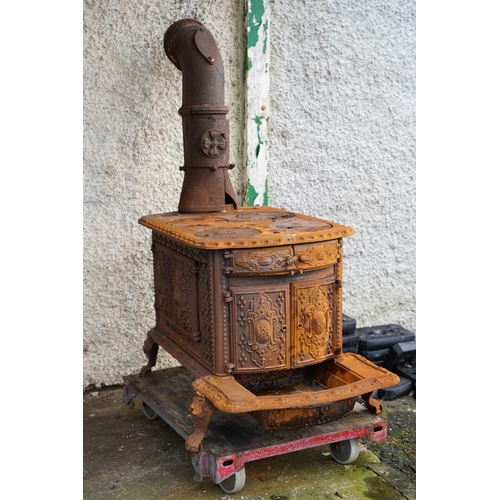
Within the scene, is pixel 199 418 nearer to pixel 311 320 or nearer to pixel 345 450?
pixel 311 320

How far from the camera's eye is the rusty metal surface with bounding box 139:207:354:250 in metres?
3.39

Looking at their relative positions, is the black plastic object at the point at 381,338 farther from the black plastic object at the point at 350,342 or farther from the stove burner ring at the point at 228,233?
the stove burner ring at the point at 228,233

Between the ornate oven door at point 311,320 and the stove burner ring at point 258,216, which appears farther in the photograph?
the stove burner ring at point 258,216

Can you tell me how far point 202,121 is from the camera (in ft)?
13.5

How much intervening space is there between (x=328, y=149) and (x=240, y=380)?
2205 millimetres

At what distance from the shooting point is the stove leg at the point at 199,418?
11.4 feet

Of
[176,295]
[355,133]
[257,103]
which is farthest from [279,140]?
[176,295]

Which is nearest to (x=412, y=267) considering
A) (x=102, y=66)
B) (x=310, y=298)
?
(x=310, y=298)

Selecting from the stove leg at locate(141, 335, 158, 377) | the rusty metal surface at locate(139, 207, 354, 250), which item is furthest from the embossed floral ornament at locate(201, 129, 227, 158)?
the stove leg at locate(141, 335, 158, 377)

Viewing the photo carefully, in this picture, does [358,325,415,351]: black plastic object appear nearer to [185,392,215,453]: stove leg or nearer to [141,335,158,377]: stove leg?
[141,335,158,377]: stove leg

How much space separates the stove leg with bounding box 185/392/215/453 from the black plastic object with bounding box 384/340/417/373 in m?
1.99

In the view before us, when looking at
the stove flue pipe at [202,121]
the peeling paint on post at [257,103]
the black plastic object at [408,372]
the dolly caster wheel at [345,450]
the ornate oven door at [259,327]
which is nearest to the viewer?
the ornate oven door at [259,327]

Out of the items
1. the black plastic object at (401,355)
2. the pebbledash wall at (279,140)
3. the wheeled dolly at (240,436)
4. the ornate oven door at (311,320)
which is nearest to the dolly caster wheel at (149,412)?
the wheeled dolly at (240,436)

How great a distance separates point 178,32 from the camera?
4.23 m
